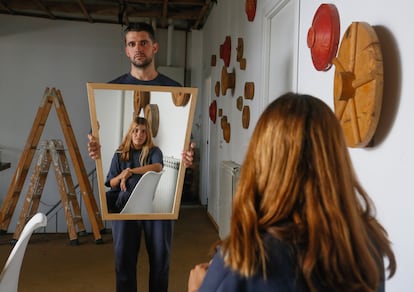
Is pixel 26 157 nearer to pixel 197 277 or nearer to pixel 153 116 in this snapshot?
pixel 153 116

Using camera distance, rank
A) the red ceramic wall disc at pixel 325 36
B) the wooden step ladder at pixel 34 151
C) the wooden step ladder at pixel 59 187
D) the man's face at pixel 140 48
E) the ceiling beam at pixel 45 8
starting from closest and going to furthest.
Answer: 1. the red ceramic wall disc at pixel 325 36
2. the man's face at pixel 140 48
3. the wooden step ladder at pixel 59 187
4. the wooden step ladder at pixel 34 151
5. the ceiling beam at pixel 45 8

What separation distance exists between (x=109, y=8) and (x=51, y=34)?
1122 mm

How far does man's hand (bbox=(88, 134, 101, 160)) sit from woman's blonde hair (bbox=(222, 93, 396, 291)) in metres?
1.23

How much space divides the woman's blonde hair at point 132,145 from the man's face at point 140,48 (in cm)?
29

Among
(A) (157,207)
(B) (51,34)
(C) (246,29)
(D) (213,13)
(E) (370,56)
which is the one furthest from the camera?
(B) (51,34)

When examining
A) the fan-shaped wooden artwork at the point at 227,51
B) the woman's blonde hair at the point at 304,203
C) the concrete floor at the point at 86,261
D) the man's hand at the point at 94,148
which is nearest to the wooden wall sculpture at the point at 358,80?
the woman's blonde hair at the point at 304,203

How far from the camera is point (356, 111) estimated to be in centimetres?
137

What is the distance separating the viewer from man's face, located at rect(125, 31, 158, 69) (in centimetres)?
195

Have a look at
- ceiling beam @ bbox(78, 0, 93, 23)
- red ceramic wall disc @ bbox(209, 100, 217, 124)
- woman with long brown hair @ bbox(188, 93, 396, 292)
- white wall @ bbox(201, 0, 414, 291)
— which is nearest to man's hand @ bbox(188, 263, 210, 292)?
woman with long brown hair @ bbox(188, 93, 396, 292)

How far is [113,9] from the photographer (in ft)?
18.9

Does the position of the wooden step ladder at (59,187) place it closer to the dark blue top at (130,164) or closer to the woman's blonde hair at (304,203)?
the dark blue top at (130,164)

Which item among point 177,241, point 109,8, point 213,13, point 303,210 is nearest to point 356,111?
point 303,210

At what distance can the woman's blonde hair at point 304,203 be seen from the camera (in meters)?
0.70

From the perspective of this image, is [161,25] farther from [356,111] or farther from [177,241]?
[356,111]
